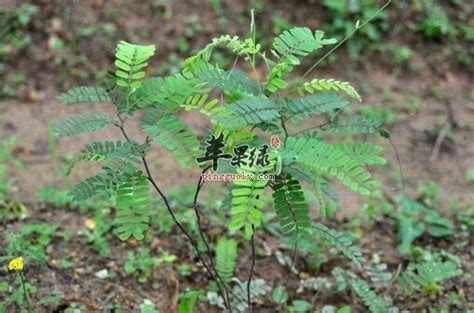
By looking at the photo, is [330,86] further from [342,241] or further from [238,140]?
[342,241]

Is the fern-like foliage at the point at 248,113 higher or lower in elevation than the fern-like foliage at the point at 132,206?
higher

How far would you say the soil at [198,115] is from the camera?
14.8 feet

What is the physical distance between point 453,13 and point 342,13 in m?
1.17

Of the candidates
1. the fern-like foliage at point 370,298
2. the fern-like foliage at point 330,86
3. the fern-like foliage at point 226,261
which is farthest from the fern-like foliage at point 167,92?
the fern-like foliage at point 370,298

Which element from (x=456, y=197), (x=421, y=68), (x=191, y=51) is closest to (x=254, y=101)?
(x=456, y=197)

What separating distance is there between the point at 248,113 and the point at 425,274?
5.15 ft

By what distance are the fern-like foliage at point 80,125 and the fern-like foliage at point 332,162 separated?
77 centimetres

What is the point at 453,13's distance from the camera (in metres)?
6.82

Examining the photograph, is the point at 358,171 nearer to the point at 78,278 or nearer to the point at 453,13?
the point at 78,278

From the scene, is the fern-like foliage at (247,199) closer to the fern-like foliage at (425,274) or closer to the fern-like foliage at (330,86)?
the fern-like foliage at (330,86)

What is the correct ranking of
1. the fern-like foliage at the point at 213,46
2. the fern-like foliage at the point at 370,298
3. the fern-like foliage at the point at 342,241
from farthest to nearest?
the fern-like foliage at the point at 370,298 < the fern-like foliage at the point at 342,241 < the fern-like foliage at the point at 213,46

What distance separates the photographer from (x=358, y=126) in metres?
2.82

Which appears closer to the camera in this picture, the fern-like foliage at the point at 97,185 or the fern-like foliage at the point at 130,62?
the fern-like foliage at the point at 97,185

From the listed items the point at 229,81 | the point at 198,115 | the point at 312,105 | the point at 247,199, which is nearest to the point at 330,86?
the point at 312,105
